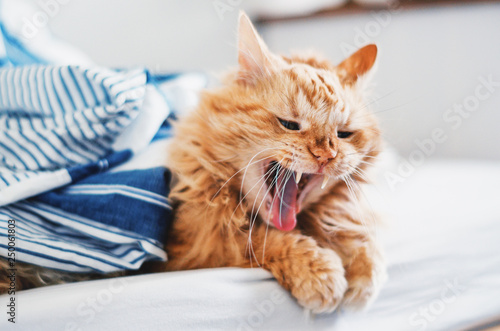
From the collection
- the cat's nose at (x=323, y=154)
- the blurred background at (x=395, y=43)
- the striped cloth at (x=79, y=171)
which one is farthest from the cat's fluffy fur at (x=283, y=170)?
the blurred background at (x=395, y=43)

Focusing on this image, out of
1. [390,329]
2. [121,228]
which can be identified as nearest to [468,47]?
[390,329]

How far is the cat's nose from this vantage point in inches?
30.8

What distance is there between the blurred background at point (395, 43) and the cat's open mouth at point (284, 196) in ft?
2.94

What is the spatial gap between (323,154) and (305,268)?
0.85 ft

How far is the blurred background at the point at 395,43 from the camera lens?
1826mm

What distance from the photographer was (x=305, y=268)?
0.79 m

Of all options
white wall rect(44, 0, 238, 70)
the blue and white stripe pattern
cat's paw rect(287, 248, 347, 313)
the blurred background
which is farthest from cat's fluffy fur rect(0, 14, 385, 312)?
white wall rect(44, 0, 238, 70)

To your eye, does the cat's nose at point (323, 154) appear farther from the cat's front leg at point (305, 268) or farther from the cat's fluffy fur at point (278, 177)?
the cat's front leg at point (305, 268)

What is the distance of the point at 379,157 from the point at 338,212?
0.19 metres

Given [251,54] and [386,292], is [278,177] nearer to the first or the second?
[251,54]

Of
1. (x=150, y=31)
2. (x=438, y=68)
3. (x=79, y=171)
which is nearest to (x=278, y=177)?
(x=79, y=171)

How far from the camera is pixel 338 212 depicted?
3.20 ft

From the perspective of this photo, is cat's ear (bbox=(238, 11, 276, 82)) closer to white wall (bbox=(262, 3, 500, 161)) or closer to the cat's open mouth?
the cat's open mouth

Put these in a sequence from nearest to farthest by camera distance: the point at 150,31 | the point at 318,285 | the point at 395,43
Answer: the point at 318,285 < the point at 395,43 < the point at 150,31
